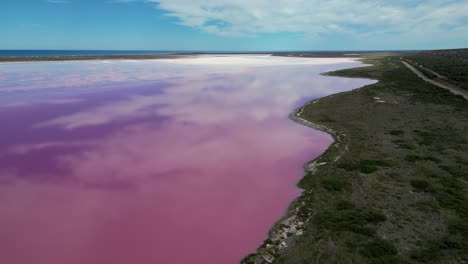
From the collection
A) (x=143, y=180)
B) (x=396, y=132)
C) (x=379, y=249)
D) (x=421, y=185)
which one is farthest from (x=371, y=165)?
(x=143, y=180)

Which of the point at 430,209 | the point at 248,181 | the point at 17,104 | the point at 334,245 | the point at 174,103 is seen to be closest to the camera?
the point at 334,245

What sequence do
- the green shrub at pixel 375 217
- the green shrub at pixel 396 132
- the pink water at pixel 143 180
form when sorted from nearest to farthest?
the pink water at pixel 143 180
the green shrub at pixel 375 217
the green shrub at pixel 396 132

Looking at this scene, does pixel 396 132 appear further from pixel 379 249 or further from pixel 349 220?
pixel 379 249

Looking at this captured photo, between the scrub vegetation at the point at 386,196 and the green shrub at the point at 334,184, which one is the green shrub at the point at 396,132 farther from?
the green shrub at the point at 334,184

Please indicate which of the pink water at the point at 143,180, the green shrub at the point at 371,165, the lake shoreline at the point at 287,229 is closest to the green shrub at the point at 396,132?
the pink water at the point at 143,180

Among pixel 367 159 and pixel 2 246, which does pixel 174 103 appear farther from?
pixel 2 246

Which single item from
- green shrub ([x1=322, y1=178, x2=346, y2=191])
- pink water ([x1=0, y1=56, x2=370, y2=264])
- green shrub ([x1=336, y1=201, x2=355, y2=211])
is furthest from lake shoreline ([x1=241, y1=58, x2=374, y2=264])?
green shrub ([x1=336, y1=201, x2=355, y2=211])

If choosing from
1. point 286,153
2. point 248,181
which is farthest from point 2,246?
point 286,153

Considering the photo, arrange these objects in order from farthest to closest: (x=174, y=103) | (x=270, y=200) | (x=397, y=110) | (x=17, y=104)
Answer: (x=174, y=103), (x=17, y=104), (x=397, y=110), (x=270, y=200)
